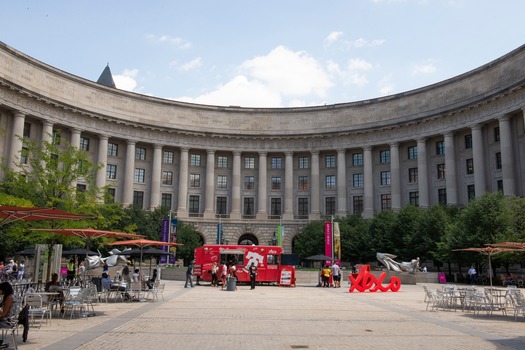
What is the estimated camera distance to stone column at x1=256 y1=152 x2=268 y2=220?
7175 cm

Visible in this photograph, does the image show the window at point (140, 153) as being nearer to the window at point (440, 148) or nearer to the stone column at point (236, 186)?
the stone column at point (236, 186)

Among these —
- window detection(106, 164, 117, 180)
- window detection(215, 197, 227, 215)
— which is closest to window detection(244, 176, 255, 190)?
window detection(215, 197, 227, 215)

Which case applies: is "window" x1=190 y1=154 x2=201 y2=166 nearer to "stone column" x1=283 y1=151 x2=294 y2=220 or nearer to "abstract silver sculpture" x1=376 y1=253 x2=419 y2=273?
"stone column" x1=283 y1=151 x2=294 y2=220

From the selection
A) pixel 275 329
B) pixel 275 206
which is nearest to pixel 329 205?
pixel 275 206

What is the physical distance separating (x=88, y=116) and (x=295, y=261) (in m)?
38.4

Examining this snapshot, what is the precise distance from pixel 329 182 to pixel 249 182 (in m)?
11.8

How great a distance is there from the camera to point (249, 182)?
74.8 metres

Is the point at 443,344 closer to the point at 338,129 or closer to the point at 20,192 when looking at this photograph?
the point at 20,192

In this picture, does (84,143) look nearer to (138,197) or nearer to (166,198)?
(138,197)

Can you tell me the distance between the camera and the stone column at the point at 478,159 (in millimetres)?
57531

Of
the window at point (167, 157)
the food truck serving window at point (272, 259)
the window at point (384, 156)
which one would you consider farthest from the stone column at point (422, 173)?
the window at point (167, 157)

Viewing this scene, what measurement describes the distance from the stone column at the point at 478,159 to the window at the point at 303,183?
2368 cm

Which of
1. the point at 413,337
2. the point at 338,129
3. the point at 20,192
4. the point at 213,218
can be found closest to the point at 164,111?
the point at 213,218

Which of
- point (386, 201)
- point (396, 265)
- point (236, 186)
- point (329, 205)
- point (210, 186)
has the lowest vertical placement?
point (396, 265)
